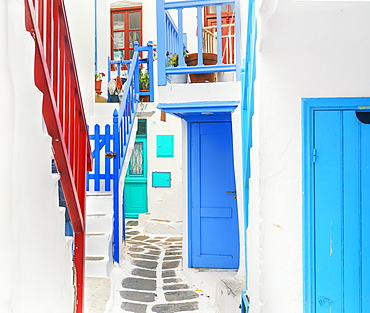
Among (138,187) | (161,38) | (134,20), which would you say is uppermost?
(134,20)

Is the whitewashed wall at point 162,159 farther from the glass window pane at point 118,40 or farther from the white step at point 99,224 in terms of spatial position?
the white step at point 99,224

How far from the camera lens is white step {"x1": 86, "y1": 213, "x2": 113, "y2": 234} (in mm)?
4967

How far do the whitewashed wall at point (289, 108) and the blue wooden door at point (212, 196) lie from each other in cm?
332

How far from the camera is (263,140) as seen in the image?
2297mm

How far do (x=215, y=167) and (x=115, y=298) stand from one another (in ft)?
7.67

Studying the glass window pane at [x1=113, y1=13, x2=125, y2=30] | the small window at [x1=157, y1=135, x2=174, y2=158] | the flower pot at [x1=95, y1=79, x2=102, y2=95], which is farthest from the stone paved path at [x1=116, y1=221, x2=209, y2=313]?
the glass window pane at [x1=113, y1=13, x2=125, y2=30]

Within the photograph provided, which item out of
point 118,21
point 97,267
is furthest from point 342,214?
point 118,21

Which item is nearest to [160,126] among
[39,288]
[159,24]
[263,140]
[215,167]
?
[215,167]

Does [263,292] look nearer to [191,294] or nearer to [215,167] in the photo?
[191,294]

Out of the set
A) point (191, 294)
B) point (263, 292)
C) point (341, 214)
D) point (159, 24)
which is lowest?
point (191, 294)

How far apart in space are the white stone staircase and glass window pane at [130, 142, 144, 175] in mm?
4678

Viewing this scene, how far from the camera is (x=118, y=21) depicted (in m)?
10.6

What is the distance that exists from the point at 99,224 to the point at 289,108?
3431 millimetres

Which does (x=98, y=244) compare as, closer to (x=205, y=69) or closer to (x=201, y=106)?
(x=201, y=106)
